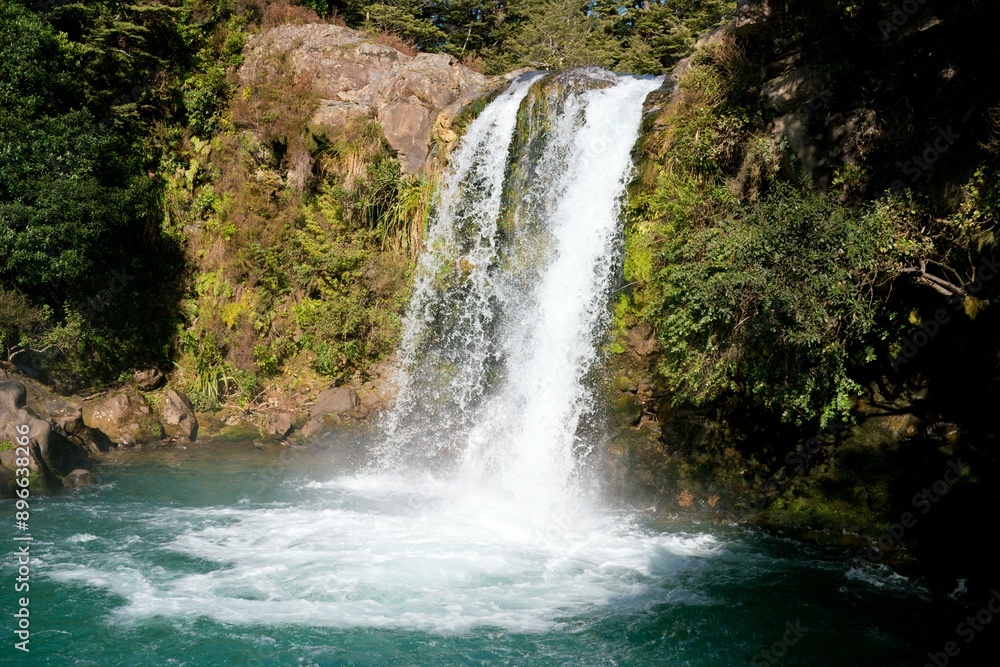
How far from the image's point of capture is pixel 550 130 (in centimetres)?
1398

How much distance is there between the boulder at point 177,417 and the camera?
14492 mm

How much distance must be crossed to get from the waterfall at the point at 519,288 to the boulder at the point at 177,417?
3905 mm

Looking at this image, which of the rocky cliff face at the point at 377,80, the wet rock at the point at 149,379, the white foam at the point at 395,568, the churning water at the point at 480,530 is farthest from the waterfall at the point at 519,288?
the wet rock at the point at 149,379

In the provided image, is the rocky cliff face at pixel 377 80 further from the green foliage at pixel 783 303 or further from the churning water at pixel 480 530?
the green foliage at pixel 783 303

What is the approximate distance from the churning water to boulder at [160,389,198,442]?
2.35 feet

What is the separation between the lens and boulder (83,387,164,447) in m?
14.0

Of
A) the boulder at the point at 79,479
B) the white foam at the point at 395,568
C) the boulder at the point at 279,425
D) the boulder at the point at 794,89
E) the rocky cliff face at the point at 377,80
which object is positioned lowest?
the boulder at the point at 79,479

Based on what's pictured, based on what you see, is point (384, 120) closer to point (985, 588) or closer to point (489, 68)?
point (489, 68)

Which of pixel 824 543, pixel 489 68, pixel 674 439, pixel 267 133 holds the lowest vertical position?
pixel 824 543

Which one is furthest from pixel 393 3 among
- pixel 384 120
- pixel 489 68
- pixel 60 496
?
pixel 60 496

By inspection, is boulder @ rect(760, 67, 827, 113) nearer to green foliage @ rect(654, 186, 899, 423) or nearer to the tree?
green foliage @ rect(654, 186, 899, 423)

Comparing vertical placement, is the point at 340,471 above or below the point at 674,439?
below

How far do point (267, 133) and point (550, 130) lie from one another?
701 centimetres

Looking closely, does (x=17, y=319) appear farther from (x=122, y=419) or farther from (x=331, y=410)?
(x=331, y=410)
